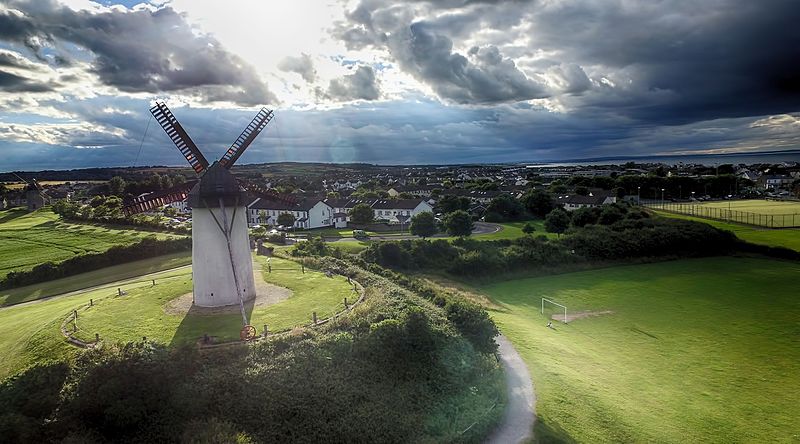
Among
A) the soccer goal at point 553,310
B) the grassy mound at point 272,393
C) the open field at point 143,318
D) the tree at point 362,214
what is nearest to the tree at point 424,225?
the tree at point 362,214

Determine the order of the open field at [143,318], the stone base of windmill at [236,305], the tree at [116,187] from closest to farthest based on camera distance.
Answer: the open field at [143,318], the stone base of windmill at [236,305], the tree at [116,187]

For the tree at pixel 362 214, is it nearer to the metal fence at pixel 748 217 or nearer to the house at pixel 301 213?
the house at pixel 301 213

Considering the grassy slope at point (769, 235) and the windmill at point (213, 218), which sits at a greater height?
the windmill at point (213, 218)

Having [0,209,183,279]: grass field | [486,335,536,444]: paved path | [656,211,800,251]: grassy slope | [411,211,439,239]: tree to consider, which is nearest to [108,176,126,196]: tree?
[0,209,183,279]: grass field

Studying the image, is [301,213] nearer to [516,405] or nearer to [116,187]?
[116,187]

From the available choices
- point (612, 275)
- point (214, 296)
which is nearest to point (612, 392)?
point (214, 296)

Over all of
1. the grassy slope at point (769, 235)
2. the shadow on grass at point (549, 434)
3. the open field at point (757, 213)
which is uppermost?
the open field at point (757, 213)
